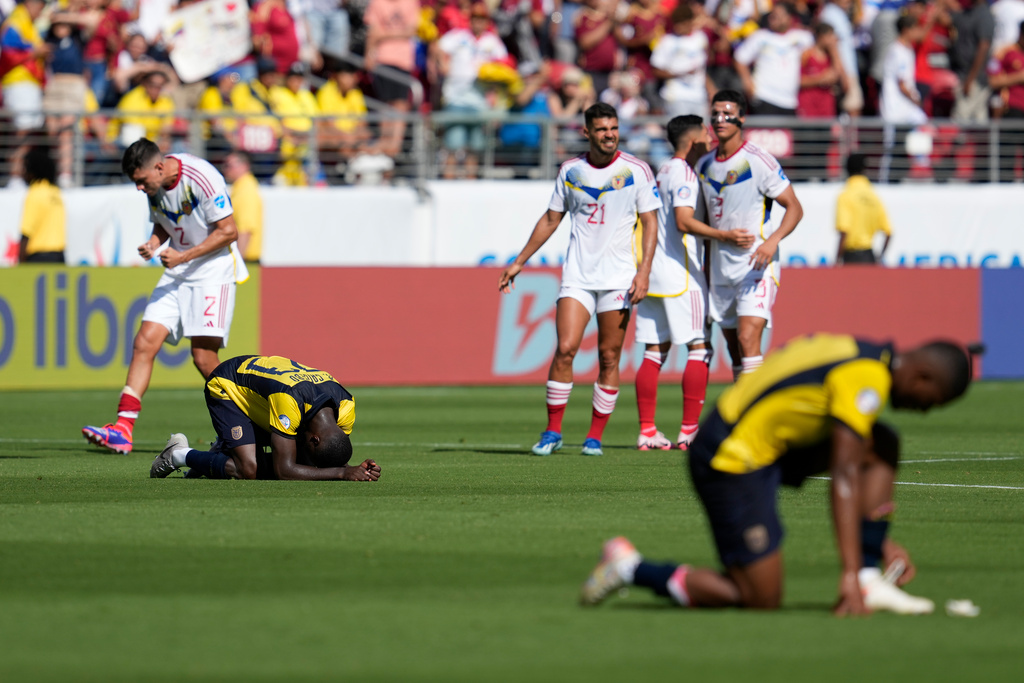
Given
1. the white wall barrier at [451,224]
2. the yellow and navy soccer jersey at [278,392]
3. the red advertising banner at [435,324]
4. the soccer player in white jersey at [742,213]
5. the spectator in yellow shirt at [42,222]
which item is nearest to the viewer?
the yellow and navy soccer jersey at [278,392]

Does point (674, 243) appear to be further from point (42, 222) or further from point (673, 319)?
point (42, 222)

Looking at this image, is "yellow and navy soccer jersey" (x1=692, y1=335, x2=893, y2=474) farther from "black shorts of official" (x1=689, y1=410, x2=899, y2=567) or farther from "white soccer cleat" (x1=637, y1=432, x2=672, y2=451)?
"white soccer cleat" (x1=637, y1=432, x2=672, y2=451)

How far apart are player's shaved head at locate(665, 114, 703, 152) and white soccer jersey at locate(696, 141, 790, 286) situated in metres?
0.31

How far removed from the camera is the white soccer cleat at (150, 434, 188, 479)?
9867 millimetres

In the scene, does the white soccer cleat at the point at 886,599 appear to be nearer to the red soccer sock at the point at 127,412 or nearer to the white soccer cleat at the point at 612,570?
the white soccer cleat at the point at 612,570

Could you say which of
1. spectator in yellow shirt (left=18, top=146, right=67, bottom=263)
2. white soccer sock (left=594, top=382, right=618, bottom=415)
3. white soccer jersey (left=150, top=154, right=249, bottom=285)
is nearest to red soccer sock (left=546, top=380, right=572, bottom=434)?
white soccer sock (left=594, top=382, right=618, bottom=415)

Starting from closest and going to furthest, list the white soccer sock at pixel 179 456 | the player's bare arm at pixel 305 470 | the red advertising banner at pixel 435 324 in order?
the player's bare arm at pixel 305 470 → the white soccer sock at pixel 179 456 → the red advertising banner at pixel 435 324

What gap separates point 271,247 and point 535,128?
13.5 ft

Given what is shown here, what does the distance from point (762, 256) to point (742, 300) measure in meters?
0.58

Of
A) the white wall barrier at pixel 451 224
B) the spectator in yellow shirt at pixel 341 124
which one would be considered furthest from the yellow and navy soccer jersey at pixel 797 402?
the spectator in yellow shirt at pixel 341 124

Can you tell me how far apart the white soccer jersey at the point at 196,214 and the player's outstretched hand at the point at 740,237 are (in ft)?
12.3

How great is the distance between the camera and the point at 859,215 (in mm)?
19969

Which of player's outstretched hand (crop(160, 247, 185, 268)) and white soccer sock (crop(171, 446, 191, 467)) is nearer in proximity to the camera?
white soccer sock (crop(171, 446, 191, 467))

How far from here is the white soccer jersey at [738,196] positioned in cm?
1188
